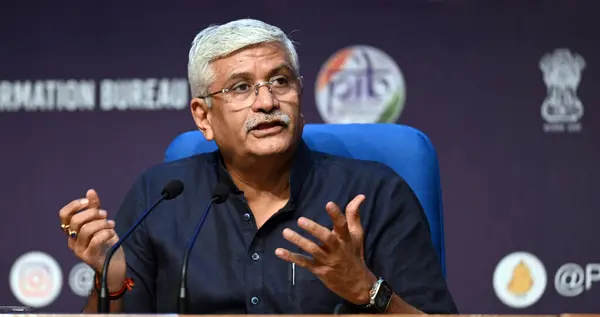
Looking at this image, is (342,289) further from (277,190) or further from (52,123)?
(52,123)

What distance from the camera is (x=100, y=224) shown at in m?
1.91

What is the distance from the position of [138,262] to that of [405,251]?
64 cm

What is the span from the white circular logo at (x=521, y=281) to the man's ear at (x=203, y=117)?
133 centimetres

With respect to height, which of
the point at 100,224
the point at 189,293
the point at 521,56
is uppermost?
the point at 521,56

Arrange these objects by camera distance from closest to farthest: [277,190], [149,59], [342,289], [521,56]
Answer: [342,289]
[277,190]
[521,56]
[149,59]

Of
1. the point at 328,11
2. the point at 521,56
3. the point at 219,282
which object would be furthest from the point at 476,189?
the point at 219,282

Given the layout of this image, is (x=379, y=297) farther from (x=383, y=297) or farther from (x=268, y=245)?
(x=268, y=245)

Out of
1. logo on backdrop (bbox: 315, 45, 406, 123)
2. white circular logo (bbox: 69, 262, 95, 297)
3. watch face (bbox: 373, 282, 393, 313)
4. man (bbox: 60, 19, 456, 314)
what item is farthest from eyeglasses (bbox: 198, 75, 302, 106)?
white circular logo (bbox: 69, 262, 95, 297)

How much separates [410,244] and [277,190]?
372 mm

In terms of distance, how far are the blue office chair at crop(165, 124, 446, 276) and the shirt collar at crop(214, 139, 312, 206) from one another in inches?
3.5

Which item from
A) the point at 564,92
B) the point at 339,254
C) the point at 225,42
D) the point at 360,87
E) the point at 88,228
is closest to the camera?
the point at 339,254

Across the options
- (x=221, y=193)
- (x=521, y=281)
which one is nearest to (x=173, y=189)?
(x=221, y=193)

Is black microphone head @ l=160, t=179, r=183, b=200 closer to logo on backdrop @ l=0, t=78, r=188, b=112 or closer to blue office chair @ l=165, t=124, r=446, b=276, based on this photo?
blue office chair @ l=165, t=124, r=446, b=276

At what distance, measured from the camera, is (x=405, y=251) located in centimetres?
211
